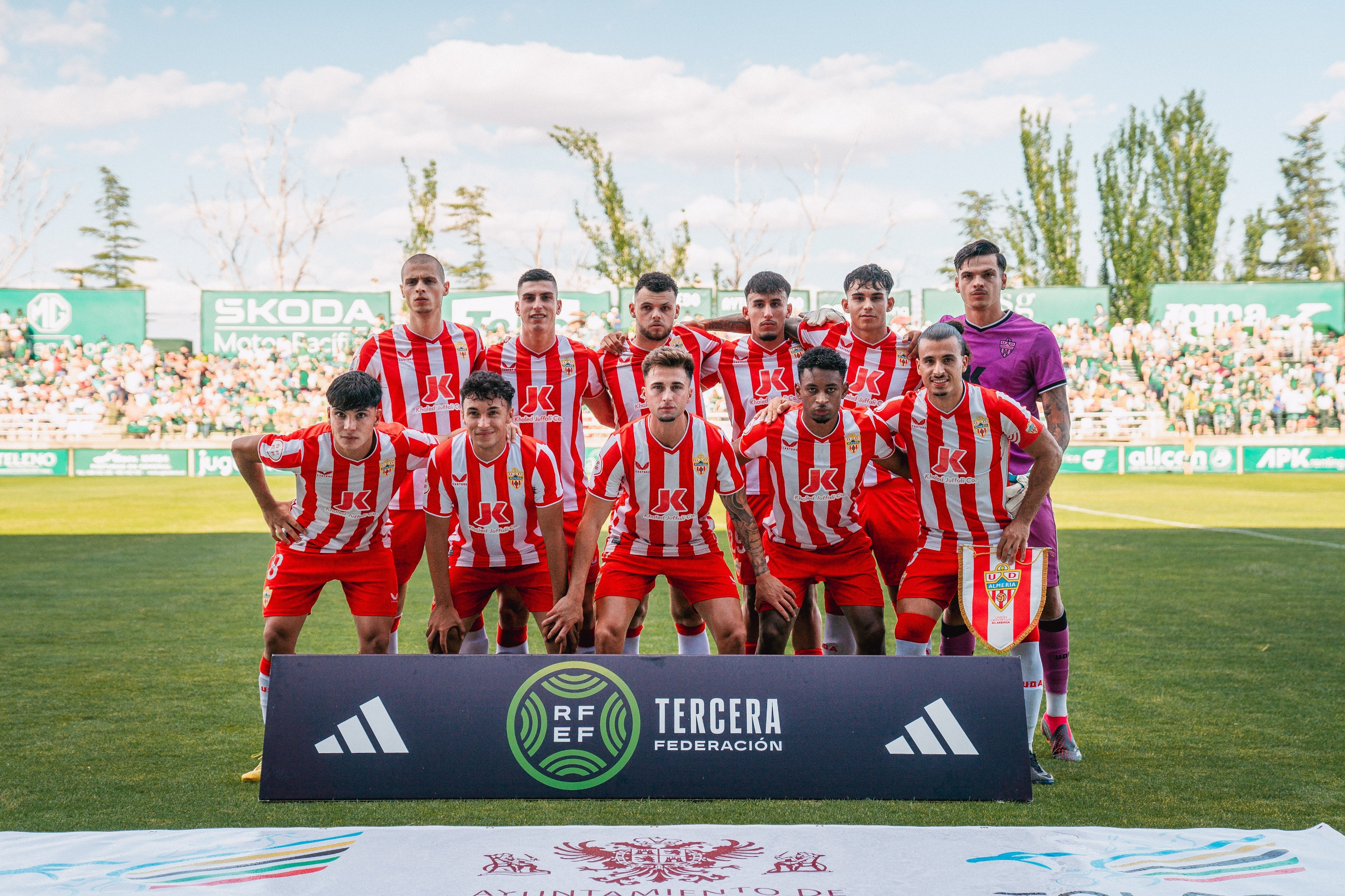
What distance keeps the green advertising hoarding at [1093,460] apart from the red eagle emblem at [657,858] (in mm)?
22702

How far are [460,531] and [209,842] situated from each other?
5.76ft

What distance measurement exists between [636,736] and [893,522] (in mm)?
1741

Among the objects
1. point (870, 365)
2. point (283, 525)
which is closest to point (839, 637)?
point (870, 365)

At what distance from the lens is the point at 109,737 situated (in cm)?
451

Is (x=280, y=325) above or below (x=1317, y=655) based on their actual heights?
above

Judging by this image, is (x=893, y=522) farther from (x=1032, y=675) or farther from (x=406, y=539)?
(x=406, y=539)

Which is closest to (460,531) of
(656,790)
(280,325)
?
(656,790)

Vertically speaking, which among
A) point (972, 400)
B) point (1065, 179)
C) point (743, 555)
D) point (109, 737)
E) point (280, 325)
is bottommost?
point (109, 737)

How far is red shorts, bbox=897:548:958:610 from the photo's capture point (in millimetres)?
4172

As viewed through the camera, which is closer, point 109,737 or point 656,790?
point 656,790

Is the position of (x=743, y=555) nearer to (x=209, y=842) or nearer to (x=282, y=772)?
(x=282, y=772)

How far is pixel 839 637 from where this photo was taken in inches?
195

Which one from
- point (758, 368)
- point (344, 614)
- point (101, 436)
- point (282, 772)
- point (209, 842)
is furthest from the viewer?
point (101, 436)

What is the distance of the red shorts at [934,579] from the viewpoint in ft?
13.7
